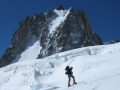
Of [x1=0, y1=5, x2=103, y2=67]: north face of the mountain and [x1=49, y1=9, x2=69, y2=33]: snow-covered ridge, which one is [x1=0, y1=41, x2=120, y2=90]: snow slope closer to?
[x1=0, y1=5, x2=103, y2=67]: north face of the mountain

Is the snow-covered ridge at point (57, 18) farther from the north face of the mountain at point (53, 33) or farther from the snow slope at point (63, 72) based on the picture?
the snow slope at point (63, 72)

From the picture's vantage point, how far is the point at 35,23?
13912 centimetres

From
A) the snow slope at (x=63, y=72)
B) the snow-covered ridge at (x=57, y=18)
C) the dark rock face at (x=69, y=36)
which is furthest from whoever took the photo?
the snow-covered ridge at (x=57, y=18)

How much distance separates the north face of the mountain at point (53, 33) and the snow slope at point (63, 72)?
74.8m

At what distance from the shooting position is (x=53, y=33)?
120m

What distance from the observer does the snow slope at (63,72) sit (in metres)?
17.3

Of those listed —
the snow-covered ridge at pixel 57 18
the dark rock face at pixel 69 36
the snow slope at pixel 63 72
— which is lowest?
the snow slope at pixel 63 72

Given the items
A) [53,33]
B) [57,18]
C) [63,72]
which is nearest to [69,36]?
[53,33]

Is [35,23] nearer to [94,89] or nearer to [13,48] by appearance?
[13,48]

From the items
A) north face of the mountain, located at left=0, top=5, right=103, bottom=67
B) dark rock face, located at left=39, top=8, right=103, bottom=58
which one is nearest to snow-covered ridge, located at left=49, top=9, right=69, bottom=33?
north face of the mountain, located at left=0, top=5, right=103, bottom=67

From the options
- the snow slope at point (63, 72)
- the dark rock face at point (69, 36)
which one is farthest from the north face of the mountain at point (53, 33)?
the snow slope at point (63, 72)

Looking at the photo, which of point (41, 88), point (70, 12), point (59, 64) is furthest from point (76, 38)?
point (41, 88)

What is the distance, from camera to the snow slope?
17328 mm

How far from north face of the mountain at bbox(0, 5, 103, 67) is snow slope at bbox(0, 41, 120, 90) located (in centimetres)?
7485
